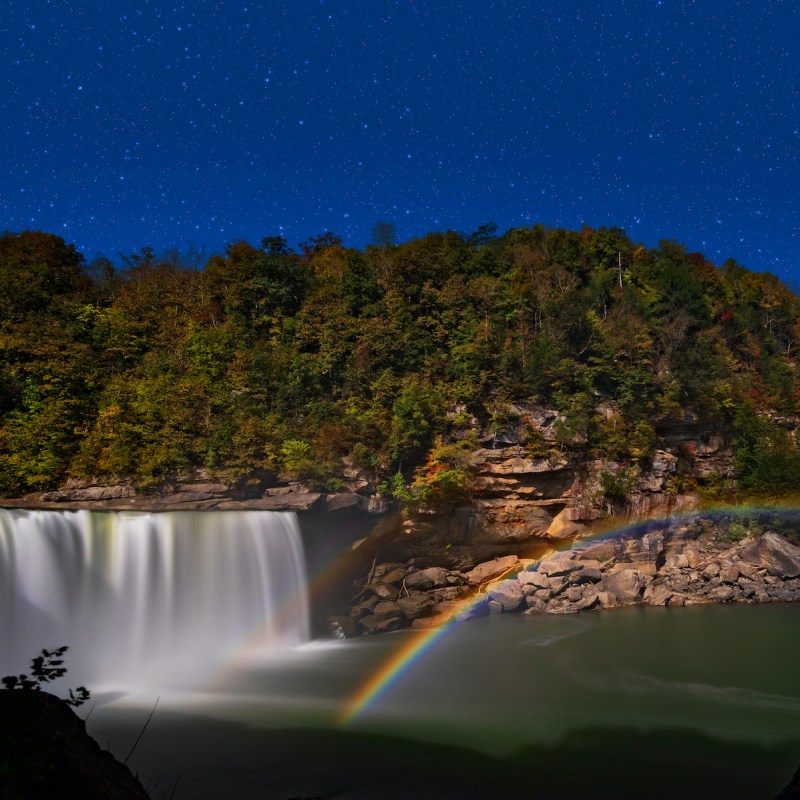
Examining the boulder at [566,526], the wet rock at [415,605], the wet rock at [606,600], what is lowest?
the wet rock at [606,600]

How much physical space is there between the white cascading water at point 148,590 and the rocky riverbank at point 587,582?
2992mm

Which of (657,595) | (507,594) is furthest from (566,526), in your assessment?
(657,595)

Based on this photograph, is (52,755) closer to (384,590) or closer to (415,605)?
→ (415,605)

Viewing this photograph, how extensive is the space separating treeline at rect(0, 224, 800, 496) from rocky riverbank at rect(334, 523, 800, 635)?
373cm

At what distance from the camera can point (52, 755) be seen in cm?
440

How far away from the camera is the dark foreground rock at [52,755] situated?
13.2 ft

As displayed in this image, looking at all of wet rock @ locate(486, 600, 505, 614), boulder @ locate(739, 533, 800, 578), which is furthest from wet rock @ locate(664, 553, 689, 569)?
wet rock @ locate(486, 600, 505, 614)

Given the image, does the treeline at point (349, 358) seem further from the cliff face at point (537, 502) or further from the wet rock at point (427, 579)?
the wet rock at point (427, 579)

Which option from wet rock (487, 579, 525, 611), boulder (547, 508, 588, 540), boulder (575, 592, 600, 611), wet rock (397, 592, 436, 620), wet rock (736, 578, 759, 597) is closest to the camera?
wet rock (397, 592, 436, 620)

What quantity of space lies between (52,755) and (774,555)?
2571 cm

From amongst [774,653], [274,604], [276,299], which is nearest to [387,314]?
[276,299]

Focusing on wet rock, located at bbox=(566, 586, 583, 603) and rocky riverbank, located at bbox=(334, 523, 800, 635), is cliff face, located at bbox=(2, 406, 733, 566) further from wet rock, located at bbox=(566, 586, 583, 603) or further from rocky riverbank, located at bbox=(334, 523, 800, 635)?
wet rock, located at bbox=(566, 586, 583, 603)

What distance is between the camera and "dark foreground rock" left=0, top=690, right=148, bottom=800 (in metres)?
4.02

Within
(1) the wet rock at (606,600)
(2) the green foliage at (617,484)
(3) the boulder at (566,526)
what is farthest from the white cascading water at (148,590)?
(2) the green foliage at (617,484)
